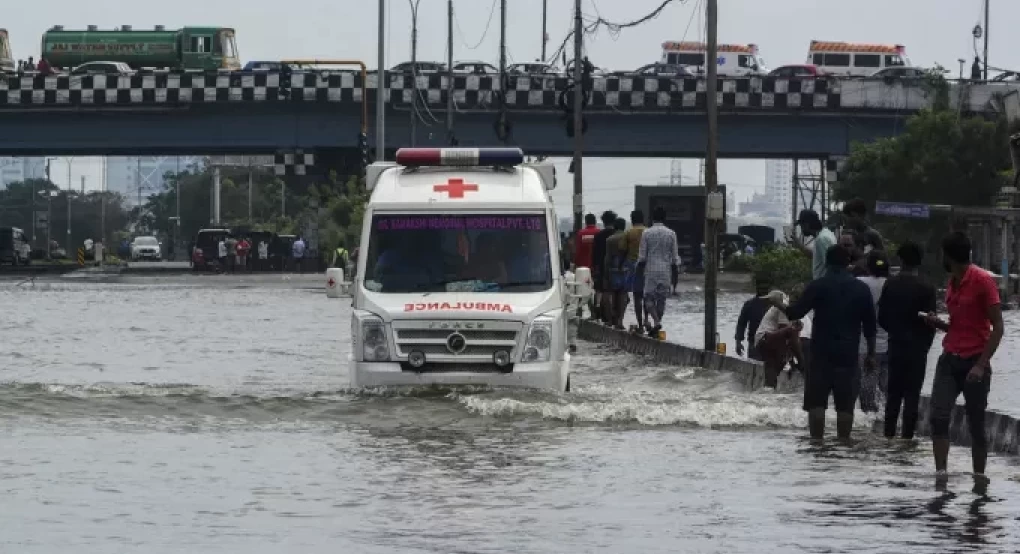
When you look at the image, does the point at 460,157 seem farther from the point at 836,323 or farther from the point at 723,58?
the point at 723,58

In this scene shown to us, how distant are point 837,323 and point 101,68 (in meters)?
57.9

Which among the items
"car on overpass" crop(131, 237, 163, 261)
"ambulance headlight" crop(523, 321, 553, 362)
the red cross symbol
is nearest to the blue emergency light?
the red cross symbol

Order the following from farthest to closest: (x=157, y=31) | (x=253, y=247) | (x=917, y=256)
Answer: (x=253, y=247) → (x=157, y=31) → (x=917, y=256)

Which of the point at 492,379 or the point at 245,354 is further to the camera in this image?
the point at 245,354

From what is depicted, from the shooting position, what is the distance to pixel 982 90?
6856cm

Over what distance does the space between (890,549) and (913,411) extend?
5041 mm

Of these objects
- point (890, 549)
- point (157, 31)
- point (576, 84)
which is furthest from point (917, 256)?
point (157, 31)

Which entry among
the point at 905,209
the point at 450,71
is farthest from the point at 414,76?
the point at 905,209

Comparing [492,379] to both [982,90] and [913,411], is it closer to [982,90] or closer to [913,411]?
[913,411]

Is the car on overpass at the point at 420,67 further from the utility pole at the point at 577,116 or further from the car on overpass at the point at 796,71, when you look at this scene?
the utility pole at the point at 577,116

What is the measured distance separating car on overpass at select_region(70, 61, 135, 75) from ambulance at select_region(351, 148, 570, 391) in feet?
171

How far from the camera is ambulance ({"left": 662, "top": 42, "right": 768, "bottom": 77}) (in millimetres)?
→ 72938

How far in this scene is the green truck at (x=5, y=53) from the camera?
72562 millimetres

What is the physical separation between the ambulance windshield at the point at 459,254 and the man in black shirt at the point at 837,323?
3.14m
